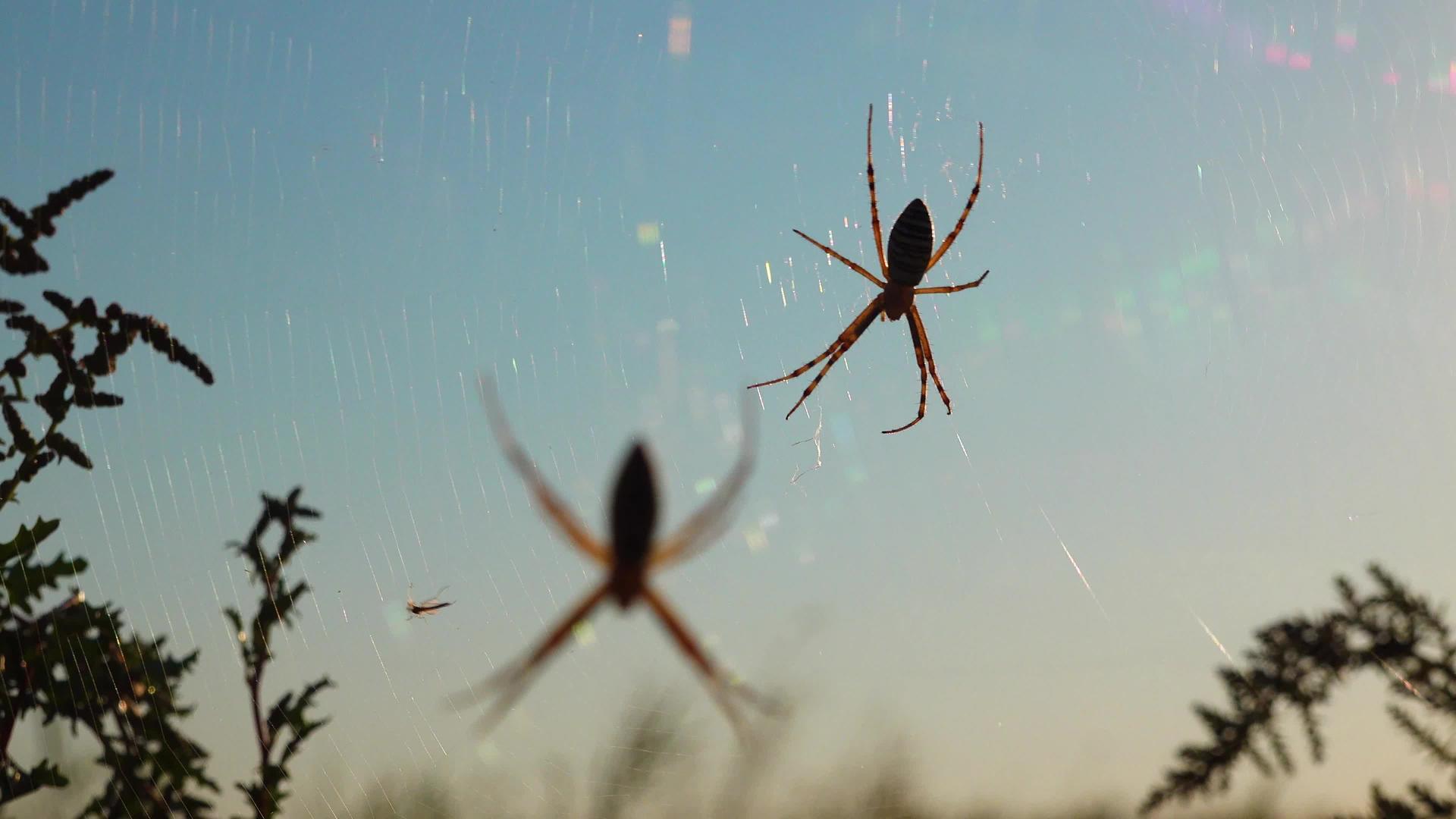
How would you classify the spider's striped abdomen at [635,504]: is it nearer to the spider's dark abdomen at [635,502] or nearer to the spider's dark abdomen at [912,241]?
the spider's dark abdomen at [635,502]

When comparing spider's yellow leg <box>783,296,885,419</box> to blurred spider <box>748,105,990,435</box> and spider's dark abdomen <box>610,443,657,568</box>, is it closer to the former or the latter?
blurred spider <box>748,105,990,435</box>

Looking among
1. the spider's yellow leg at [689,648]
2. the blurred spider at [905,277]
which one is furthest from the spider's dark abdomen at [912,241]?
the spider's yellow leg at [689,648]

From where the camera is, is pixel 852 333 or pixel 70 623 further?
pixel 852 333

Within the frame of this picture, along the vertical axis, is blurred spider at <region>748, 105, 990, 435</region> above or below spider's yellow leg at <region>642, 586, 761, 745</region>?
above

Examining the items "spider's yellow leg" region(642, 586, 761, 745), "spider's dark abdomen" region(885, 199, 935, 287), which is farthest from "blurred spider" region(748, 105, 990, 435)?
"spider's yellow leg" region(642, 586, 761, 745)

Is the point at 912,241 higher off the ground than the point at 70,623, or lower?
higher

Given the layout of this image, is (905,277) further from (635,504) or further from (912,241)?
(635,504)

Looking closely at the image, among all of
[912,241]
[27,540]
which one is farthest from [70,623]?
[912,241]
